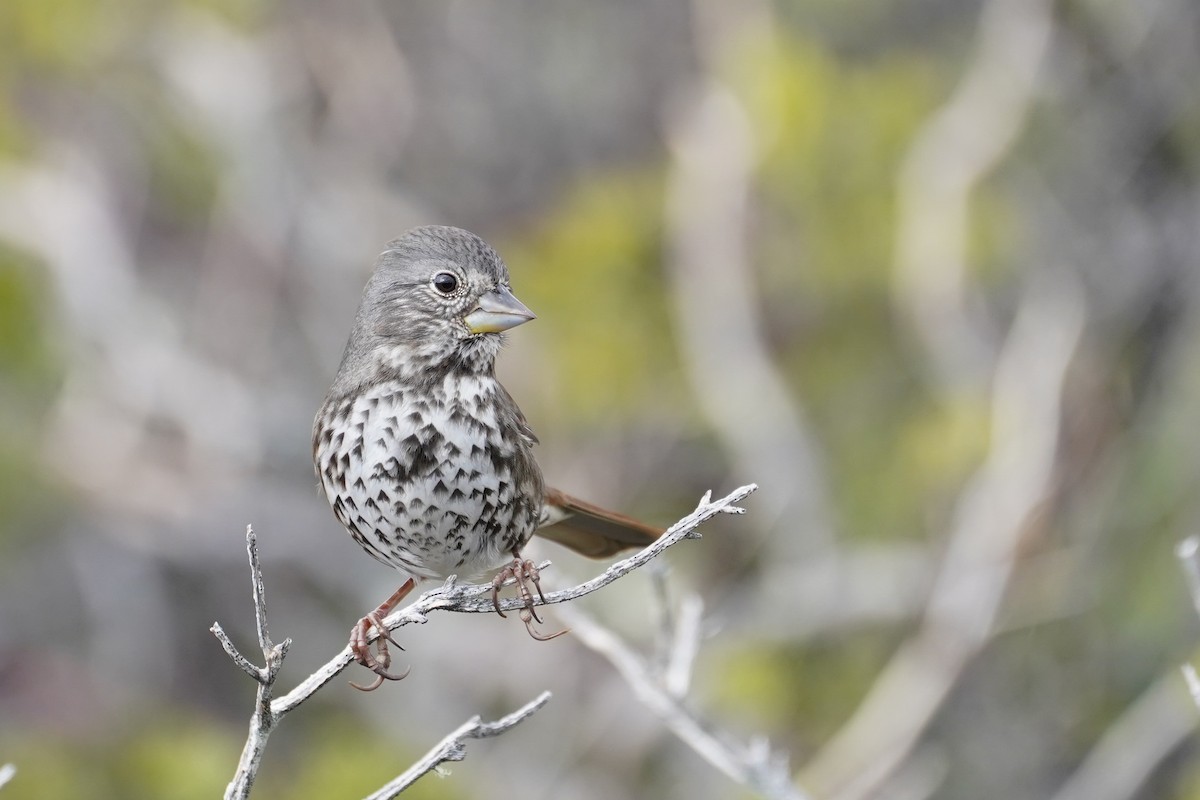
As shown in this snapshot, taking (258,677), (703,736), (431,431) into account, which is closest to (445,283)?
(431,431)

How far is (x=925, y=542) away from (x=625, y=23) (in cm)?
365

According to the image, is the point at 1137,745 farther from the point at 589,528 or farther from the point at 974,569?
the point at 589,528

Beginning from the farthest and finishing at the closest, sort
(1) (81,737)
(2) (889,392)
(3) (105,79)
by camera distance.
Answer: (3) (105,79) → (2) (889,392) → (1) (81,737)

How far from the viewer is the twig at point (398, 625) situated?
2.49 meters

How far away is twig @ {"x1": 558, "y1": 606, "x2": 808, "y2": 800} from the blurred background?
2570mm

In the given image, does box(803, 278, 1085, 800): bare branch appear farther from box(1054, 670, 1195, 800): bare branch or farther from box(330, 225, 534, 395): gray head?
box(330, 225, 534, 395): gray head

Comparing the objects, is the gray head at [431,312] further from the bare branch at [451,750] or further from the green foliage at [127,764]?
the green foliage at [127,764]

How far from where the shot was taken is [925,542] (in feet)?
23.7

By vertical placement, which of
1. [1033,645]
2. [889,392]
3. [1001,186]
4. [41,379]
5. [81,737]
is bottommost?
[81,737]

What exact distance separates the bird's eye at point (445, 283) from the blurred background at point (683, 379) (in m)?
2.84

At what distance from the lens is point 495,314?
3.46 meters

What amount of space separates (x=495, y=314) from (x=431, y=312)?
0.49ft

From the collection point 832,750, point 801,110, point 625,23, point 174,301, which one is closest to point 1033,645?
point 832,750

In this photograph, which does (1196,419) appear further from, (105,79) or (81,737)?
(105,79)
